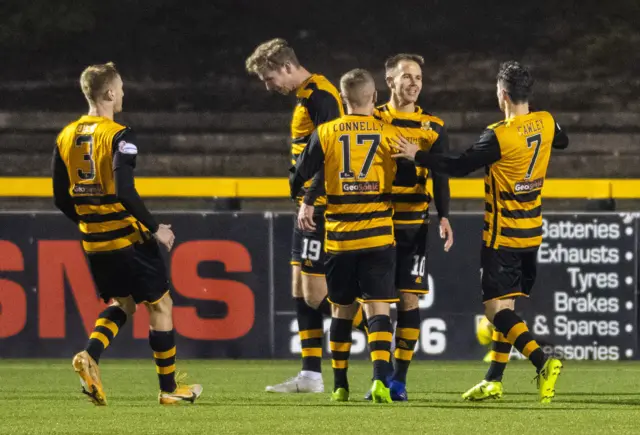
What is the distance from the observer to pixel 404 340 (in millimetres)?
6938

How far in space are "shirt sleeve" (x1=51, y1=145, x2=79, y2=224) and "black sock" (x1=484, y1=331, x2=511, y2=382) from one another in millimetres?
1995

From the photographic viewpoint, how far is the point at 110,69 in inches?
253

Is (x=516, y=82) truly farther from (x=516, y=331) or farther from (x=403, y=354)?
(x=403, y=354)

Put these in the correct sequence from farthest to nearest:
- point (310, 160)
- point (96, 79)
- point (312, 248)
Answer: point (312, 248) → point (310, 160) → point (96, 79)

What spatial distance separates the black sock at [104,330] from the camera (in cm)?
644

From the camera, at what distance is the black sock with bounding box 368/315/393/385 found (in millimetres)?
6480

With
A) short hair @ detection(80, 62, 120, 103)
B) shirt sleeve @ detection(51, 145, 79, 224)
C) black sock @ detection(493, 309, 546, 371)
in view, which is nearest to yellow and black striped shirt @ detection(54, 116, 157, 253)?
shirt sleeve @ detection(51, 145, 79, 224)

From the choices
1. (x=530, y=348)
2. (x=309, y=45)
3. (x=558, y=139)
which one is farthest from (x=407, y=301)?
(x=309, y=45)

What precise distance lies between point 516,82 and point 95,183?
6.14 ft

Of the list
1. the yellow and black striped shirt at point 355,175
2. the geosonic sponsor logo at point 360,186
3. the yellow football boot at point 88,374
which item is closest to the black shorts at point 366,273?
the yellow and black striped shirt at point 355,175

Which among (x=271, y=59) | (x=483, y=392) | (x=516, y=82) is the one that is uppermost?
(x=271, y=59)

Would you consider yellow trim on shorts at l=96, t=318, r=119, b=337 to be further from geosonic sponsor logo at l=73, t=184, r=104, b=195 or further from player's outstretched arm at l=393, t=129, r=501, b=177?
player's outstretched arm at l=393, t=129, r=501, b=177

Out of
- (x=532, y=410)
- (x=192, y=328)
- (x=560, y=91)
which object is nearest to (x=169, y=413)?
(x=532, y=410)

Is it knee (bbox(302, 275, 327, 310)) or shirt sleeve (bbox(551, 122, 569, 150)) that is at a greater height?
shirt sleeve (bbox(551, 122, 569, 150))
